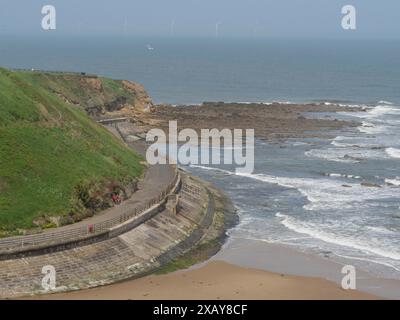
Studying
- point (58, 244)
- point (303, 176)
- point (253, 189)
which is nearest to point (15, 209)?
point (58, 244)

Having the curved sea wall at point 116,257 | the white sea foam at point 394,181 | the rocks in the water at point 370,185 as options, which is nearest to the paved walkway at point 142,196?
the curved sea wall at point 116,257

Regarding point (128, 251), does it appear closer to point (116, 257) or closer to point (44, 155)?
point (116, 257)

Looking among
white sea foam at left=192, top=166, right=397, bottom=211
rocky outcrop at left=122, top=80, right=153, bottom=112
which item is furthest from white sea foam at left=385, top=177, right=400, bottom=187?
rocky outcrop at left=122, top=80, right=153, bottom=112

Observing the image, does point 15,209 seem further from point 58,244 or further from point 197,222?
point 197,222

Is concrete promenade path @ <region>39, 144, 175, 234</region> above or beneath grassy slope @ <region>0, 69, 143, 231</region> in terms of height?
beneath

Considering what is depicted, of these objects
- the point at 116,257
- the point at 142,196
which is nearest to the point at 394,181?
the point at 142,196

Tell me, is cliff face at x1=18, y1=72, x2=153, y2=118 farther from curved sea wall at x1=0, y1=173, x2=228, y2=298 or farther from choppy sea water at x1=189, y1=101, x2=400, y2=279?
curved sea wall at x1=0, y1=173, x2=228, y2=298
